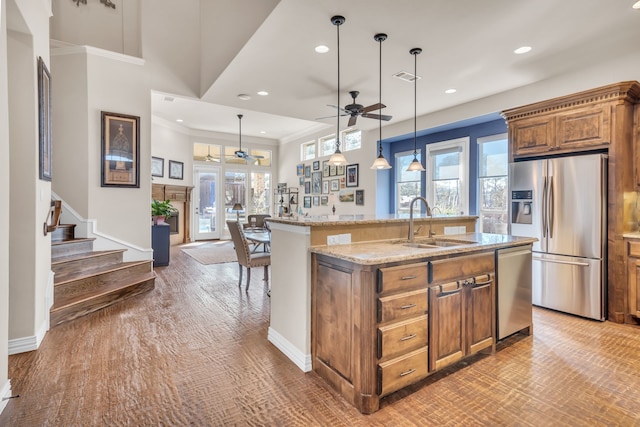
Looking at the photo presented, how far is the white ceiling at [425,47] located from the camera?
264 centimetres

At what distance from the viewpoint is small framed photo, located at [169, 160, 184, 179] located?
8923 millimetres

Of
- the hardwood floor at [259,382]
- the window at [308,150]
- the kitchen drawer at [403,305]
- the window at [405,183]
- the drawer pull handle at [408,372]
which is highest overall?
the window at [308,150]

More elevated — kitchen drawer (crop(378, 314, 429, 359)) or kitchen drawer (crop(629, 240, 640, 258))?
kitchen drawer (crop(629, 240, 640, 258))

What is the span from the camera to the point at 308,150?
31.6 ft

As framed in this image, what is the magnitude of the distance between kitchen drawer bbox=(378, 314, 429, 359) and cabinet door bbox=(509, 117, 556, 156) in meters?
2.93

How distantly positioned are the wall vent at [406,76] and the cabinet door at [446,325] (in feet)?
9.01

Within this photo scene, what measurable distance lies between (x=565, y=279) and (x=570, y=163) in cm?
128

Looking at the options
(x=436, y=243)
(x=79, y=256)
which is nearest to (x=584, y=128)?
(x=436, y=243)

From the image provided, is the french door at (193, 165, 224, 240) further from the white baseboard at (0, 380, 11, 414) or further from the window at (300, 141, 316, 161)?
the white baseboard at (0, 380, 11, 414)

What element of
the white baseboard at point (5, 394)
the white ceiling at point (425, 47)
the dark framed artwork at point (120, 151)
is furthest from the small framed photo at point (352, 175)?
the white baseboard at point (5, 394)

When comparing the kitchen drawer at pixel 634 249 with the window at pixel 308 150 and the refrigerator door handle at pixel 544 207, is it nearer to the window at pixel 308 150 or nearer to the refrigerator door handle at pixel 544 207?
the refrigerator door handle at pixel 544 207

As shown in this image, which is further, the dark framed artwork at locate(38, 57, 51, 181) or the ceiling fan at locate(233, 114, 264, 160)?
the ceiling fan at locate(233, 114, 264, 160)

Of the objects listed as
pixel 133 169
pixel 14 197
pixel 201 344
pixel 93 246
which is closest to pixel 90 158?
pixel 133 169

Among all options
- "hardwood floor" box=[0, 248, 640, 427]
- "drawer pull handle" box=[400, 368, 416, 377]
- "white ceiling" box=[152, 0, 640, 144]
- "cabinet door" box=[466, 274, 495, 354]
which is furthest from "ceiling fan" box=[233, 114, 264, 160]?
"drawer pull handle" box=[400, 368, 416, 377]
